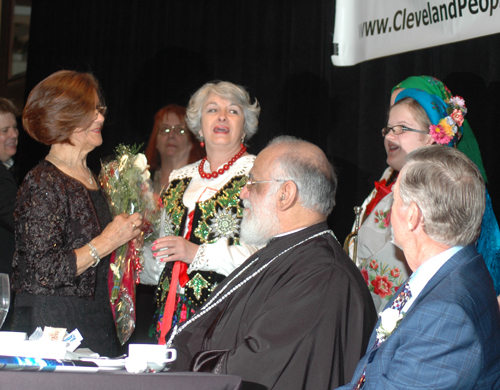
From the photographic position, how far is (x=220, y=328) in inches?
79.7

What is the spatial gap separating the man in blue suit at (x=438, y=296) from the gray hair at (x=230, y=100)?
1555mm

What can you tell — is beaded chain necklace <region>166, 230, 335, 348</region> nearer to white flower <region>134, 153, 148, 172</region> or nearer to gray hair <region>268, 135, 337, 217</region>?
gray hair <region>268, 135, 337, 217</region>

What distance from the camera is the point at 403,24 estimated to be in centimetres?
273

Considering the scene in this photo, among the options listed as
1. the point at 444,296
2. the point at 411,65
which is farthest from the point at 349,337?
the point at 411,65

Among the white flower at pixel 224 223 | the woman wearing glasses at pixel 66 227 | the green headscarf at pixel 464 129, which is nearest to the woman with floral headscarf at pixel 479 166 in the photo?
the green headscarf at pixel 464 129

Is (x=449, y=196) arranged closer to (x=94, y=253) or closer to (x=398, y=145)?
(x=398, y=145)

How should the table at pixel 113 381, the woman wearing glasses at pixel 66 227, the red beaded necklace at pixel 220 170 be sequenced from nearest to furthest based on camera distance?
the table at pixel 113 381, the woman wearing glasses at pixel 66 227, the red beaded necklace at pixel 220 170

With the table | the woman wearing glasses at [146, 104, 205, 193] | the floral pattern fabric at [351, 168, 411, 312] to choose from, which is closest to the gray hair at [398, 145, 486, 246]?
the table

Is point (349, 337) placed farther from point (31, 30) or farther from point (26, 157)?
point (31, 30)

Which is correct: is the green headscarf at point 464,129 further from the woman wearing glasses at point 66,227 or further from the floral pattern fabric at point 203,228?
the woman wearing glasses at point 66,227

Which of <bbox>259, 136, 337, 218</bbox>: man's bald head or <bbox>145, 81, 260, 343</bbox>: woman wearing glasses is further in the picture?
<bbox>145, 81, 260, 343</bbox>: woman wearing glasses

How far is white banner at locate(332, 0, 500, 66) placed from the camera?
2443mm

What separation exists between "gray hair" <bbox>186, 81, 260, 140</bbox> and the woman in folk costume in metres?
0.72

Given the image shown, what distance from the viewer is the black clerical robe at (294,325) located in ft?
5.74
